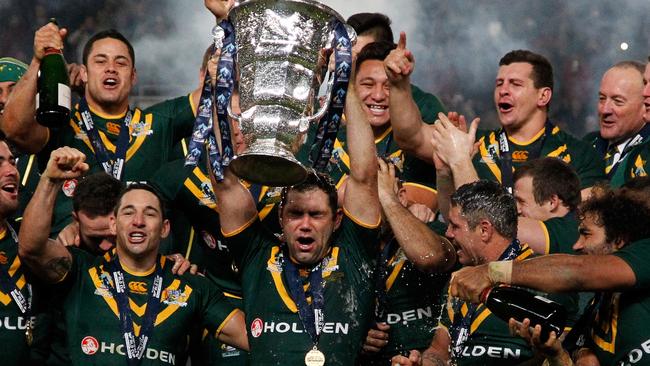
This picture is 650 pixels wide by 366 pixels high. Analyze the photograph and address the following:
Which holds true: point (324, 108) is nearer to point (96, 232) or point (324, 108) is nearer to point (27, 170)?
point (96, 232)

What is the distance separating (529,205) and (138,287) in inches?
74.0

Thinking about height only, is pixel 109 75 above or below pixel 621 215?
above

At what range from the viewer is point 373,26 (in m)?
7.39

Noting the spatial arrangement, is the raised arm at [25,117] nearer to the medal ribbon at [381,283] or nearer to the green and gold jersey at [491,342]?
the medal ribbon at [381,283]

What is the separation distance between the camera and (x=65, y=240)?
6.48m

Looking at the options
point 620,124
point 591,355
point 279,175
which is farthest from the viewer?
point 620,124

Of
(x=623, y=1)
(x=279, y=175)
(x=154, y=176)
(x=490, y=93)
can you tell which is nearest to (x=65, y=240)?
(x=154, y=176)

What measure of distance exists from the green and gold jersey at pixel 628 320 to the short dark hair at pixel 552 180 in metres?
1.10

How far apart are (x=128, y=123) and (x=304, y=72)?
7.55 ft

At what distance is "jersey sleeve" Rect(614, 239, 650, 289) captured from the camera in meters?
4.66

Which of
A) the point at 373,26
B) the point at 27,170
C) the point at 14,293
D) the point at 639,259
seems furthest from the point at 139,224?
the point at 639,259

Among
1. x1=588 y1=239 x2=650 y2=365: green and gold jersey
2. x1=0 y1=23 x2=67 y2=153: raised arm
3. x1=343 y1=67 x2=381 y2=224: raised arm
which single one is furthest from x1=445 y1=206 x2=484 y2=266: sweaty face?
x1=0 y1=23 x2=67 y2=153: raised arm

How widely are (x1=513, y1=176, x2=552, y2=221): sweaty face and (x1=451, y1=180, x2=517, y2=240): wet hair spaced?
50 centimetres

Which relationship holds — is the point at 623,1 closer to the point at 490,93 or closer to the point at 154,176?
the point at 490,93
